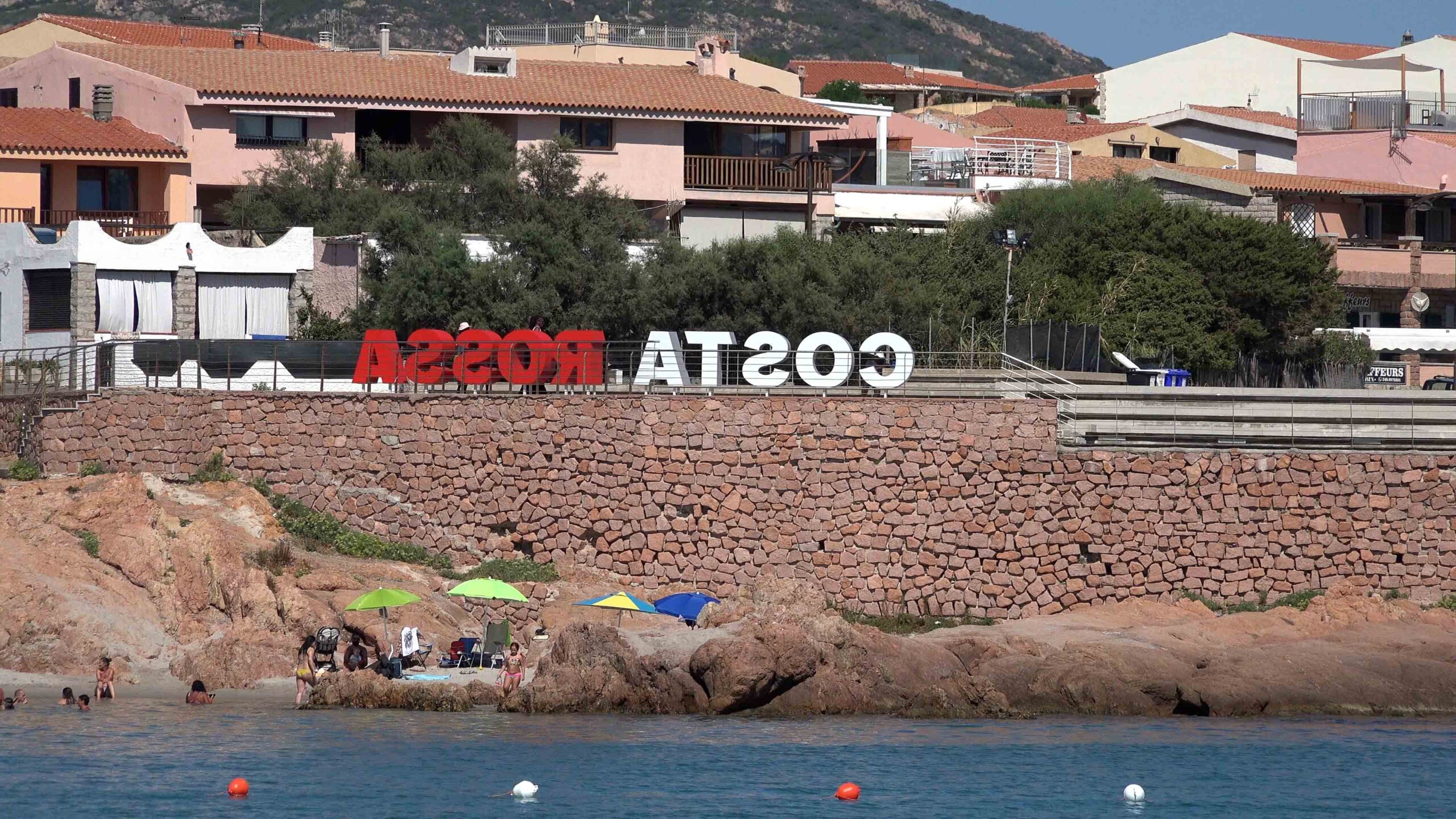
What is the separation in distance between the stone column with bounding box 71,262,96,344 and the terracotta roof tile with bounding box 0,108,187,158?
7603 millimetres

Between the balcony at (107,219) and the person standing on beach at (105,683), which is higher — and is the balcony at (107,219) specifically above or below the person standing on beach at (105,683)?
above

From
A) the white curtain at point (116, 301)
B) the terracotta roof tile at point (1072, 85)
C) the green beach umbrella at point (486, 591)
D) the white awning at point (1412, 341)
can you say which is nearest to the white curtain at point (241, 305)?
the white curtain at point (116, 301)

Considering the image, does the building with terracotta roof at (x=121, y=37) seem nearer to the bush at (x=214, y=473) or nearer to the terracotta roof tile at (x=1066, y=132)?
the terracotta roof tile at (x=1066, y=132)

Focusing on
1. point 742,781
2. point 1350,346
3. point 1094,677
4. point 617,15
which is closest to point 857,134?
point 1350,346

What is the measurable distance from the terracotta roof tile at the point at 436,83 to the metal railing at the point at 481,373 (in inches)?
575

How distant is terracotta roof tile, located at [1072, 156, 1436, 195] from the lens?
2434 inches

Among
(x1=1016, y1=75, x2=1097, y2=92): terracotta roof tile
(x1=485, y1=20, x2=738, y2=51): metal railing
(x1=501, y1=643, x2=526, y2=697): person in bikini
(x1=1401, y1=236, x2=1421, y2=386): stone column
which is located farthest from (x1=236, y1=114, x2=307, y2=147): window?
(x1=1016, y1=75, x2=1097, y2=92): terracotta roof tile

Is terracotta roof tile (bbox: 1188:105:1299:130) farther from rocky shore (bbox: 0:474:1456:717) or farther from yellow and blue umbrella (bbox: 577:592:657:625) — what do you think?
yellow and blue umbrella (bbox: 577:592:657:625)

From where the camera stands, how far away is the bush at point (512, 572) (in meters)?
37.8

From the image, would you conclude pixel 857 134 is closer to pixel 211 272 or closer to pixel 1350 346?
pixel 1350 346

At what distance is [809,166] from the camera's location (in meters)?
52.1

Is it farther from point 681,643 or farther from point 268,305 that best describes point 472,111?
point 681,643

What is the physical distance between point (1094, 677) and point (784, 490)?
7.71 meters

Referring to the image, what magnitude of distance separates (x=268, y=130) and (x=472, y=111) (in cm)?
547
